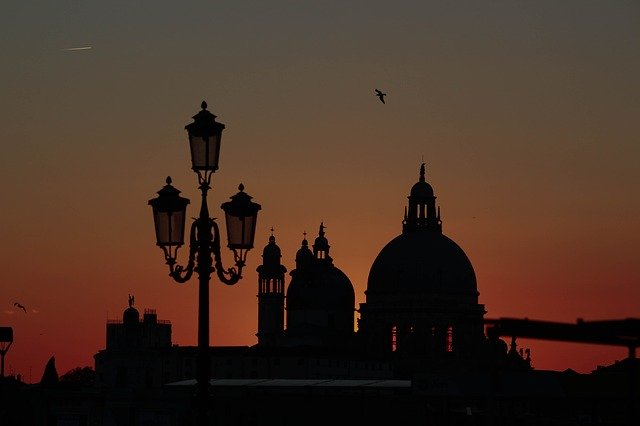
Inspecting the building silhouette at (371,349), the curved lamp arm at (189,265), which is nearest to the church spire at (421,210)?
the building silhouette at (371,349)

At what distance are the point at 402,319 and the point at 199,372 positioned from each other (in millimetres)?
137671

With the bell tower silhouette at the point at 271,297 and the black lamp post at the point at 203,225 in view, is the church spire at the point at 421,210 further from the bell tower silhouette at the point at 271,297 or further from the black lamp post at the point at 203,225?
the black lamp post at the point at 203,225

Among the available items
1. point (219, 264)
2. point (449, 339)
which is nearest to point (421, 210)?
point (449, 339)

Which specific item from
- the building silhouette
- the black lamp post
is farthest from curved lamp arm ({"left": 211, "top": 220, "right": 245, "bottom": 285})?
the building silhouette

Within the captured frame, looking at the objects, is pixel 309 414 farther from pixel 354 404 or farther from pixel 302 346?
pixel 302 346

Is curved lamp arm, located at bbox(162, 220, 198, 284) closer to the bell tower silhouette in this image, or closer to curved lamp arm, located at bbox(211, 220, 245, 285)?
curved lamp arm, located at bbox(211, 220, 245, 285)

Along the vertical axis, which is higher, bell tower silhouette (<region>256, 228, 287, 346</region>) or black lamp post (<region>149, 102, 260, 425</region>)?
bell tower silhouette (<region>256, 228, 287, 346</region>)

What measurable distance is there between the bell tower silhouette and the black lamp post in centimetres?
13632

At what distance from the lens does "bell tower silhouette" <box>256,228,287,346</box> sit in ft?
545

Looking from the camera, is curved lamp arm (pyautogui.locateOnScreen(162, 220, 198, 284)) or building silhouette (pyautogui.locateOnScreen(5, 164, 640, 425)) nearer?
curved lamp arm (pyautogui.locateOnScreen(162, 220, 198, 284))

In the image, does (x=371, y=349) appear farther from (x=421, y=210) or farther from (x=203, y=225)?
(x=203, y=225)

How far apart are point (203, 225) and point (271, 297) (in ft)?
456

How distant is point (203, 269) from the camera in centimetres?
2839

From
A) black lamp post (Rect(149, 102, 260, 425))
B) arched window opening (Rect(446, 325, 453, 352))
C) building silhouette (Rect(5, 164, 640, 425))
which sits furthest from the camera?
arched window opening (Rect(446, 325, 453, 352))
